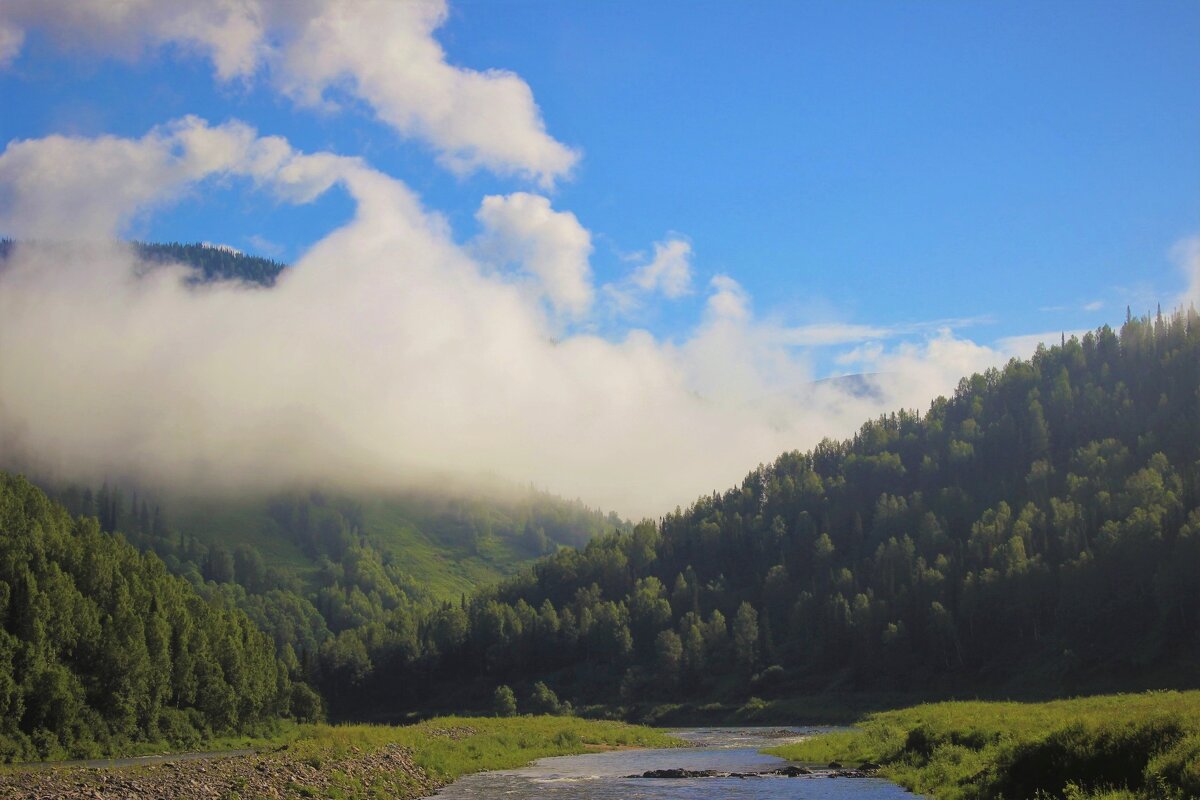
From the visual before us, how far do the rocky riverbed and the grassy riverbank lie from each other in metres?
37.2

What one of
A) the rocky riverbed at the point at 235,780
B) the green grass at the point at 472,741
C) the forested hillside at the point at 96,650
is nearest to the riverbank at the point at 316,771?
the rocky riverbed at the point at 235,780

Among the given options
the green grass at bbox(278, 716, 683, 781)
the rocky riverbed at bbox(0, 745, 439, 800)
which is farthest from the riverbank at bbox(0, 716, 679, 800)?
the green grass at bbox(278, 716, 683, 781)

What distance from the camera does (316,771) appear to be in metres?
70.8

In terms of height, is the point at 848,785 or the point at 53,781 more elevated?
the point at 53,781

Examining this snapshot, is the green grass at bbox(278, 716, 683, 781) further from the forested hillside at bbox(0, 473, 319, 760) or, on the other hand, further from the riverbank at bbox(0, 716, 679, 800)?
the forested hillside at bbox(0, 473, 319, 760)

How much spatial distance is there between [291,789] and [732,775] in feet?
124

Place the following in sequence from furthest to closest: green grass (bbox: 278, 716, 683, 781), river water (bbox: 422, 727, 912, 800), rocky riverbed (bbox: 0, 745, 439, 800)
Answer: green grass (bbox: 278, 716, 683, 781) → river water (bbox: 422, 727, 912, 800) → rocky riverbed (bbox: 0, 745, 439, 800)

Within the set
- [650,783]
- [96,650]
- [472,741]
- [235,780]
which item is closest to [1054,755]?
[650,783]

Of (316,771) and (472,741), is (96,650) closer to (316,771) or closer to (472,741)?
(472,741)

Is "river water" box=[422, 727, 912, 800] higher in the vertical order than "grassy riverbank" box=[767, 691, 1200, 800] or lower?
lower

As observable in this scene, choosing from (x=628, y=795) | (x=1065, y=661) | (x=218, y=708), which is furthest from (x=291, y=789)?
(x=1065, y=661)

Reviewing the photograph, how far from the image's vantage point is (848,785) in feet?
248

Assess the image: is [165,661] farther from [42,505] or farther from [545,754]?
[545,754]

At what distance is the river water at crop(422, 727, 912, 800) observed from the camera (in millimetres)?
71062
